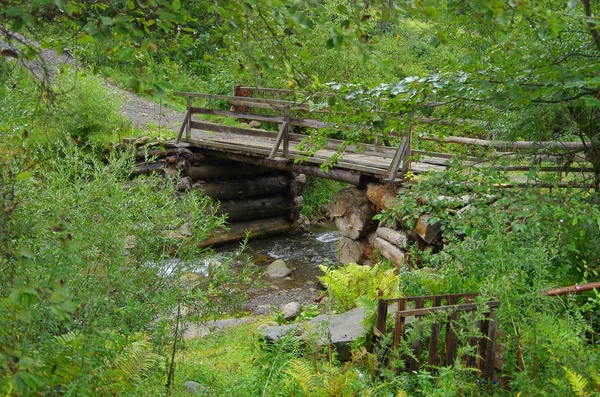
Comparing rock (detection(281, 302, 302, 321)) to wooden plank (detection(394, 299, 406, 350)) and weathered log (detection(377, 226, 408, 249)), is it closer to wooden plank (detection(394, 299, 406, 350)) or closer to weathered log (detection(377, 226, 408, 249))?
weathered log (detection(377, 226, 408, 249))

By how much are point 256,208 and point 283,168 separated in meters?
3.64

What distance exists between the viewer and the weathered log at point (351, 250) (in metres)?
11.0

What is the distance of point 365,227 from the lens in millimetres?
10977

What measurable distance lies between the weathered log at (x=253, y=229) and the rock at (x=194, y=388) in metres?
9.42

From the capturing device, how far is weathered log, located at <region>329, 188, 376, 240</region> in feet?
35.9

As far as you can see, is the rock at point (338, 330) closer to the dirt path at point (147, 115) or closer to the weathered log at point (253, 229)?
the weathered log at point (253, 229)

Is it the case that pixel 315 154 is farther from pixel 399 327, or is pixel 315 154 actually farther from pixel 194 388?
pixel 399 327

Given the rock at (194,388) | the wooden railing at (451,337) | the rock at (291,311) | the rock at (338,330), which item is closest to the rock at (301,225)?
the rock at (291,311)

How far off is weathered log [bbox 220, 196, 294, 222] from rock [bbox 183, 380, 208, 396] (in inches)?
416

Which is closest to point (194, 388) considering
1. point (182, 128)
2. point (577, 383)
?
point (577, 383)

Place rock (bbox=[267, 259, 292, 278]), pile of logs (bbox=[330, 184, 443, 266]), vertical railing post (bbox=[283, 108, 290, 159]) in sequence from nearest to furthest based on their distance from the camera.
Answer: pile of logs (bbox=[330, 184, 443, 266]), vertical railing post (bbox=[283, 108, 290, 159]), rock (bbox=[267, 259, 292, 278])

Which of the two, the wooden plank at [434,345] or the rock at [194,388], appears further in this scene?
the rock at [194,388]

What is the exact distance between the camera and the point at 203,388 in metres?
4.86

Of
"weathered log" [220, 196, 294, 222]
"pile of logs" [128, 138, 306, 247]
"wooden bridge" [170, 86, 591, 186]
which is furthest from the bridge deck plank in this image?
"weathered log" [220, 196, 294, 222]
